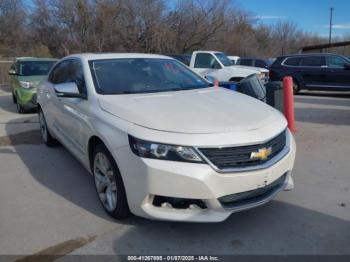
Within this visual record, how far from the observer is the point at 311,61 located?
549 inches

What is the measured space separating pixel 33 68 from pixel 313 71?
9869mm

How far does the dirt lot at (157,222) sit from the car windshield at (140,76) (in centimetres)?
130

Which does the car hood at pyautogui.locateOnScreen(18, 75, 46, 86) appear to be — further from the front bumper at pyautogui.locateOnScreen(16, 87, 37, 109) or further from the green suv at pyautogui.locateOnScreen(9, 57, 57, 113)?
the front bumper at pyautogui.locateOnScreen(16, 87, 37, 109)

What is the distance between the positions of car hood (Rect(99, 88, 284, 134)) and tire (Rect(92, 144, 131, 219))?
438mm

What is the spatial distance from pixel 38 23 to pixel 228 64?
3409 cm

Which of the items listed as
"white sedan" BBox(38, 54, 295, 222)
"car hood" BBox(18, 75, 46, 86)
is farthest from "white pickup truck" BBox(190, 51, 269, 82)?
"white sedan" BBox(38, 54, 295, 222)

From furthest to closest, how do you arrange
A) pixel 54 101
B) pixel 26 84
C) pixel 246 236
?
pixel 26 84 → pixel 54 101 → pixel 246 236

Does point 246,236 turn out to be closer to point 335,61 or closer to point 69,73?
point 69,73

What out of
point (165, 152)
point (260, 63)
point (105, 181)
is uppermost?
point (165, 152)

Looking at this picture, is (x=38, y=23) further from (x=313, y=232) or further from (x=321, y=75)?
(x=313, y=232)

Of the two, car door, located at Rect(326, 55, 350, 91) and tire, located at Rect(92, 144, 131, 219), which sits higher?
tire, located at Rect(92, 144, 131, 219)

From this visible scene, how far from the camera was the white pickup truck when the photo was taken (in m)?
12.5

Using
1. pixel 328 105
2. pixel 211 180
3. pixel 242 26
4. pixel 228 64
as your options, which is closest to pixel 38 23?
pixel 242 26

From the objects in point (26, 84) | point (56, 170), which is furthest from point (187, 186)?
point (26, 84)
